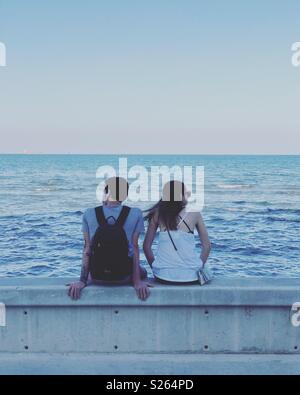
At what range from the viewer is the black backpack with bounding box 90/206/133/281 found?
4277mm

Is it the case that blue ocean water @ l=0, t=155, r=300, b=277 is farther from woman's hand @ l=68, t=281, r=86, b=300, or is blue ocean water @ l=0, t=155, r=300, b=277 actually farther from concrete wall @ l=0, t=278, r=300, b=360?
woman's hand @ l=68, t=281, r=86, b=300

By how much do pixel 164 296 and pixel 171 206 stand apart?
0.74 metres

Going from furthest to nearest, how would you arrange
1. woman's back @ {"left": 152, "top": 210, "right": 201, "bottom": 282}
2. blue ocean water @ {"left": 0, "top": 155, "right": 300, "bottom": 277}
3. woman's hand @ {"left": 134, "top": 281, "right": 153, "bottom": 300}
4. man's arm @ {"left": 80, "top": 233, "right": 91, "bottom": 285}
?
blue ocean water @ {"left": 0, "top": 155, "right": 300, "bottom": 277} → woman's back @ {"left": 152, "top": 210, "right": 201, "bottom": 282} → man's arm @ {"left": 80, "top": 233, "right": 91, "bottom": 285} → woman's hand @ {"left": 134, "top": 281, "right": 153, "bottom": 300}

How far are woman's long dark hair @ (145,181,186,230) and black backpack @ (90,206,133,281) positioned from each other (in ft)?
1.06

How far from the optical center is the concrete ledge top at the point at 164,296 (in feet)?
14.0

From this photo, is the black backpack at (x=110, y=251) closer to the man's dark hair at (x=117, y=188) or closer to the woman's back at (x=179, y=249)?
the man's dark hair at (x=117, y=188)

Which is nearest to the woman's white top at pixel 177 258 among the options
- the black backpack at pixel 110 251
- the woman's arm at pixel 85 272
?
the black backpack at pixel 110 251

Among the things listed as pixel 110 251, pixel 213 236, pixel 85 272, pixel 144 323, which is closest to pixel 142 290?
pixel 144 323

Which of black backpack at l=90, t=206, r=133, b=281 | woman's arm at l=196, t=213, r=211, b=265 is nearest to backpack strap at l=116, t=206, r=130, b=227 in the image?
black backpack at l=90, t=206, r=133, b=281

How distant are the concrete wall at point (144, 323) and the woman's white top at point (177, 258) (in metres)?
0.18
